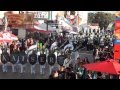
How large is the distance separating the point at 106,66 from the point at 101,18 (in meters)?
1.02

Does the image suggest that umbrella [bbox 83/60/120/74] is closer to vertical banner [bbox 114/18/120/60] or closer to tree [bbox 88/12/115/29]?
vertical banner [bbox 114/18/120/60]

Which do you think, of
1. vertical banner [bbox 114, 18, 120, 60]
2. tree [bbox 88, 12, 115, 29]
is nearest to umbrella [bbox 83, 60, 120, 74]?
vertical banner [bbox 114, 18, 120, 60]

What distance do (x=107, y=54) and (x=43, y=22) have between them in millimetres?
1508

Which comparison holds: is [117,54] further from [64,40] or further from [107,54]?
[64,40]

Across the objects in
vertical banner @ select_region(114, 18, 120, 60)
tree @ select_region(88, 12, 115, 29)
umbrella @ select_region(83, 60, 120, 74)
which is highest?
tree @ select_region(88, 12, 115, 29)

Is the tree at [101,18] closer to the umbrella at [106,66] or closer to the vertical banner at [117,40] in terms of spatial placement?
the vertical banner at [117,40]

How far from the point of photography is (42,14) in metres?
9.75

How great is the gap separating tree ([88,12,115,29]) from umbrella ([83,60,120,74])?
0.76 meters

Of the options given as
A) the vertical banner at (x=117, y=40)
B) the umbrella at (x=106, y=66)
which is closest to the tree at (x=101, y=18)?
the vertical banner at (x=117, y=40)

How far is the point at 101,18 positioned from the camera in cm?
974

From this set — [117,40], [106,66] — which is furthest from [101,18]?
[106,66]

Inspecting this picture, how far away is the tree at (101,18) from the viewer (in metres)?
9.73

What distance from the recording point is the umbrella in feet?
31.9
